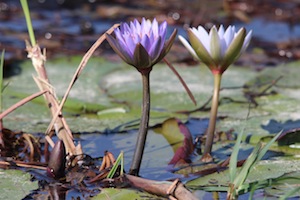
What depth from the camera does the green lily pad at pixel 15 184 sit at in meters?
1.66

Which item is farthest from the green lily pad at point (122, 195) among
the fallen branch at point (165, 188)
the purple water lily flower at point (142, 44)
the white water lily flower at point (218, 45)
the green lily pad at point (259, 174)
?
the white water lily flower at point (218, 45)

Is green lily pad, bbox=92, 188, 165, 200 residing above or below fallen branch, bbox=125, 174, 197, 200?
below

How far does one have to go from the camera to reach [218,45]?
1.76 metres

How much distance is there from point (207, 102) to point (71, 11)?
2851 millimetres

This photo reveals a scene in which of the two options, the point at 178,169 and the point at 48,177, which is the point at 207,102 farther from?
the point at 48,177

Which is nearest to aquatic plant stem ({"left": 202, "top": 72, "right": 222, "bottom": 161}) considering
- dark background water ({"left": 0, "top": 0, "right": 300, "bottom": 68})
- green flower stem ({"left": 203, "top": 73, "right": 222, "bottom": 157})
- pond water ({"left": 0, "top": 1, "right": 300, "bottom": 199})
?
green flower stem ({"left": 203, "top": 73, "right": 222, "bottom": 157})

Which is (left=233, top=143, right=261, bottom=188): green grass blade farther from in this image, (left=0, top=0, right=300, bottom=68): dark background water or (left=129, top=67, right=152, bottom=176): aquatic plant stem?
(left=0, top=0, right=300, bottom=68): dark background water

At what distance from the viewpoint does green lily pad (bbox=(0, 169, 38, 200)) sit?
65.2 inches

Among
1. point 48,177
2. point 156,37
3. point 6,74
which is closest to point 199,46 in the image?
point 156,37

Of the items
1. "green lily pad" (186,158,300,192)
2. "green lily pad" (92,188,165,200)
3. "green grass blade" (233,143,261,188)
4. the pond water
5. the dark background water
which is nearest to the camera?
"green grass blade" (233,143,261,188)

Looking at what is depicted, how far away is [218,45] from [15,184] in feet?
2.09

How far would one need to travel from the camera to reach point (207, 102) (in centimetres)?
244

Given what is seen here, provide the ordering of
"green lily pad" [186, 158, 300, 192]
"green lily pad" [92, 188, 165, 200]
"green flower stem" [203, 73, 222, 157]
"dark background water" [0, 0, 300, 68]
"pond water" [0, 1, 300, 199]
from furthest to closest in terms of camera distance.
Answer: "dark background water" [0, 0, 300, 68], "pond water" [0, 1, 300, 199], "green flower stem" [203, 73, 222, 157], "green lily pad" [186, 158, 300, 192], "green lily pad" [92, 188, 165, 200]

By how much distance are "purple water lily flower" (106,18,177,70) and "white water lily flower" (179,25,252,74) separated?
0.16 metres
